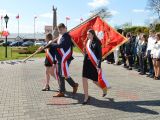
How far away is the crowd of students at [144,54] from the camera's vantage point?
14.0 metres

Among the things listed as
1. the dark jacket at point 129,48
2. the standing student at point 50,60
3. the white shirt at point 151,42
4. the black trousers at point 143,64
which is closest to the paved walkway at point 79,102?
the standing student at point 50,60

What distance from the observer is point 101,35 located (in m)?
10.4

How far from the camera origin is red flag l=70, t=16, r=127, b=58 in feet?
33.6

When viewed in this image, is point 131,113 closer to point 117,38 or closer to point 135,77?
point 117,38

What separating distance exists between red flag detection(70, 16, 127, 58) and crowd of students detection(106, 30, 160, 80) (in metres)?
3.94

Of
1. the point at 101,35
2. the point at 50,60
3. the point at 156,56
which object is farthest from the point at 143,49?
the point at 50,60

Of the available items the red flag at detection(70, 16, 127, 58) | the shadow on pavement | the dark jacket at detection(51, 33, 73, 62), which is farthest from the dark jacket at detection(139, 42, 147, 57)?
the dark jacket at detection(51, 33, 73, 62)

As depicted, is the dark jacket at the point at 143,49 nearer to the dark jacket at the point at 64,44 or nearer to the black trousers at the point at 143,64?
the black trousers at the point at 143,64

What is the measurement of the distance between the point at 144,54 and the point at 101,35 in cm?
553

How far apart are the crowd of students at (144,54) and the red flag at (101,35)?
3942mm

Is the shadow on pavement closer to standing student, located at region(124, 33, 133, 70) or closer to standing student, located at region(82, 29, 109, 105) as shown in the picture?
standing student, located at region(82, 29, 109, 105)

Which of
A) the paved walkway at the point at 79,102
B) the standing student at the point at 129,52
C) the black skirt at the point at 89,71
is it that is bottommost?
the paved walkway at the point at 79,102

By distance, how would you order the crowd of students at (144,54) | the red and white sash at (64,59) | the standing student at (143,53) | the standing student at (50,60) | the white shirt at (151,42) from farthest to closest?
the standing student at (143,53), the white shirt at (151,42), the crowd of students at (144,54), the standing student at (50,60), the red and white sash at (64,59)

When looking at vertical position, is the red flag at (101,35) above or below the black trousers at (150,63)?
above
